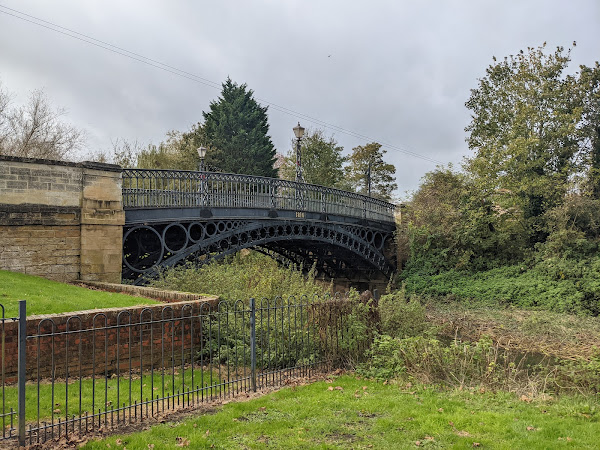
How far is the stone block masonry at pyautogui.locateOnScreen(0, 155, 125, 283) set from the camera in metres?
12.3

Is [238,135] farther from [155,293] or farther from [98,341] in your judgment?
[98,341]

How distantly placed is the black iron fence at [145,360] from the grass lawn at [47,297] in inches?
33.4

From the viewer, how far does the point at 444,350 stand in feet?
28.4

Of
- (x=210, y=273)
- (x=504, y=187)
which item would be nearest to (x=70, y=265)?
(x=210, y=273)

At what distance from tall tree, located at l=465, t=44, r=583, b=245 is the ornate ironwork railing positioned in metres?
6.45

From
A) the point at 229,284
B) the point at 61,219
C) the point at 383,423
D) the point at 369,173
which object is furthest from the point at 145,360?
the point at 369,173

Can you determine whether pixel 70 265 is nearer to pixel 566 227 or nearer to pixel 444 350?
pixel 444 350

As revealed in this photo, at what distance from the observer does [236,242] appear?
2028 centimetres

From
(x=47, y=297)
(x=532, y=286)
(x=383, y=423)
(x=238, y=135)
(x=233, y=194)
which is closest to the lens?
(x=383, y=423)

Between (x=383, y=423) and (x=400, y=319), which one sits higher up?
(x=400, y=319)

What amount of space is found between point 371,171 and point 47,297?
38319mm

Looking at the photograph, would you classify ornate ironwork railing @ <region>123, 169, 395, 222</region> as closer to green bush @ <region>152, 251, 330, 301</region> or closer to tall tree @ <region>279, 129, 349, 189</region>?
green bush @ <region>152, 251, 330, 301</region>

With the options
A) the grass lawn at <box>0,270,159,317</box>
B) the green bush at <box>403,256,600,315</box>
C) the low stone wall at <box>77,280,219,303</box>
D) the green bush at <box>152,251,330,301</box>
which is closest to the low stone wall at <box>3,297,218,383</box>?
the low stone wall at <box>77,280,219,303</box>

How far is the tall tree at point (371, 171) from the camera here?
44781 mm
